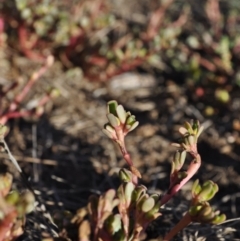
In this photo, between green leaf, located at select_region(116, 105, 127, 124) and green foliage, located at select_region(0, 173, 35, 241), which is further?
green leaf, located at select_region(116, 105, 127, 124)

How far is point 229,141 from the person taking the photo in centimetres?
235

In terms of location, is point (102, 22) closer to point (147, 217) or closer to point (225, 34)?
point (225, 34)

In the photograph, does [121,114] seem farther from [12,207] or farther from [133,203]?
[12,207]

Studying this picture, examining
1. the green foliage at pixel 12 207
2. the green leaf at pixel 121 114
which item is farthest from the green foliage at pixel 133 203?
the green foliage at pixel 12 207

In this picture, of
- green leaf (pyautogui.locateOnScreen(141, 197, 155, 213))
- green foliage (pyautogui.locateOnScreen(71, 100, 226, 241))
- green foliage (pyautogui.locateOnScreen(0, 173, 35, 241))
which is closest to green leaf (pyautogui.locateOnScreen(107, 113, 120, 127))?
green foliage (pyautogui.locateOnScreen(71, 100, 226, 241))

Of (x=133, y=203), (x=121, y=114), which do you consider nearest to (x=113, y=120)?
(x=121, y=114)

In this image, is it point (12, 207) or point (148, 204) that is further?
point (148, 204)

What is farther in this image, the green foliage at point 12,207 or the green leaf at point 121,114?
the green leaf at point 121,114

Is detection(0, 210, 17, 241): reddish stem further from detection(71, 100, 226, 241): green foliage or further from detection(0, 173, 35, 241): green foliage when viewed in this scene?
detection(71, 100, 226, 241): green foliage

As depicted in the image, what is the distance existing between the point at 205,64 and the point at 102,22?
63cm

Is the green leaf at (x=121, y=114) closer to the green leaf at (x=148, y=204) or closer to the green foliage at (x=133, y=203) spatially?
the green foliage at (x=133, y=203)

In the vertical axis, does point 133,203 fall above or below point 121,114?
below

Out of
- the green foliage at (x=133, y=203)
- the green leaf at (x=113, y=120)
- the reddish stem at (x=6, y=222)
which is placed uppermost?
the green leaf at (x=113, y=120)

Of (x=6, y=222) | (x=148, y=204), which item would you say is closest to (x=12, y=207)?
(x=6, y=222)
